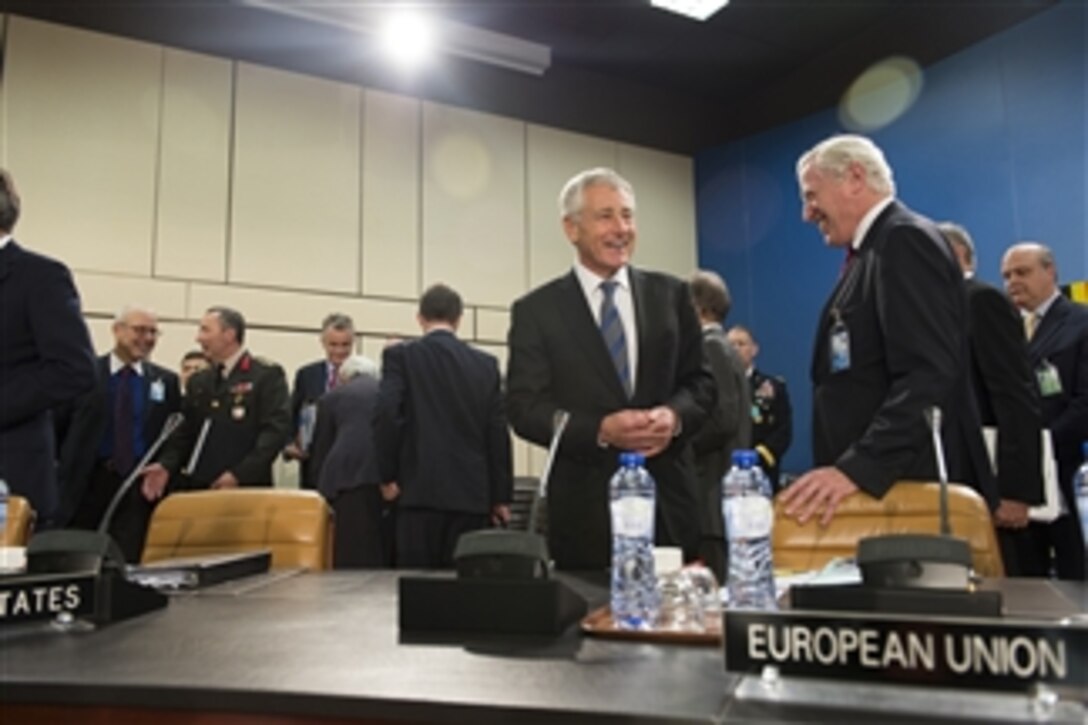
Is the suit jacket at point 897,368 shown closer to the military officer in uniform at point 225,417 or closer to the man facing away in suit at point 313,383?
the military officer in uniform at point 225,417

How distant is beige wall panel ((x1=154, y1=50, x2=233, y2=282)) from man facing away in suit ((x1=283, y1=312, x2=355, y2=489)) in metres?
1.10

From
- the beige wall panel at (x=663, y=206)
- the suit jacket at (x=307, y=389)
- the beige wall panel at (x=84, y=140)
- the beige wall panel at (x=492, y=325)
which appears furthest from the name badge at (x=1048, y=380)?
the beige wall panel at (x=84, y=140)

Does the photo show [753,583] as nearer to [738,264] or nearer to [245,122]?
[245,122]

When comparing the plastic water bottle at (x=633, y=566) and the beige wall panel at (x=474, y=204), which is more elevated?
the beige wall panel at (x=474, y=204)

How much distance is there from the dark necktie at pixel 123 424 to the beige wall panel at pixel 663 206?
11.7 feet

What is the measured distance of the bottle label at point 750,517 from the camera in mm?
1018

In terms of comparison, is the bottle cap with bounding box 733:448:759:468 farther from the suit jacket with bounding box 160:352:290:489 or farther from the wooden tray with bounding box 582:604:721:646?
the suit jacket with bounding box 160:352:290:489

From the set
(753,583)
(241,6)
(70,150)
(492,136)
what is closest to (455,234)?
(492,136)

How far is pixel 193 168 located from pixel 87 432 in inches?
79.6

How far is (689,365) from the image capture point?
1942 millimetres

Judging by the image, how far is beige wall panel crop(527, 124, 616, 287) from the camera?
602 cm

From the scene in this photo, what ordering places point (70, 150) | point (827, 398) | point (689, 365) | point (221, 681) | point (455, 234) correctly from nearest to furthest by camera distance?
point (221, 681) < point (827, 398) < point (689, 365) < point (70, 150) < point (455, 234)

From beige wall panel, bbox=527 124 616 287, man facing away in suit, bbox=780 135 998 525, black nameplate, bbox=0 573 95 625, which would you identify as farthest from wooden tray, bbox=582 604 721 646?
beige wall panel, bbox=527 124 616 287

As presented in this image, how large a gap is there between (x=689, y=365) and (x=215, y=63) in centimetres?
424
